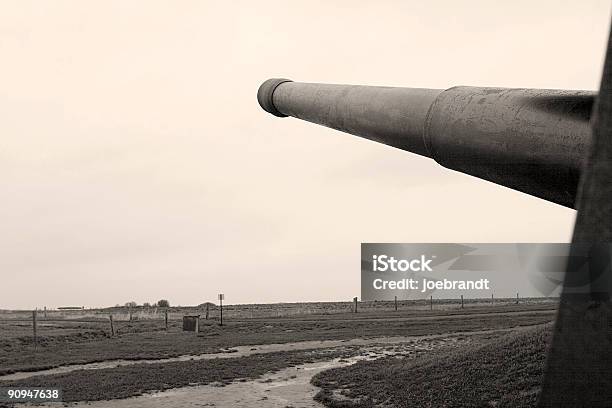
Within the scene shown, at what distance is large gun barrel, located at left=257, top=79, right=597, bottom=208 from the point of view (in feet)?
9.08

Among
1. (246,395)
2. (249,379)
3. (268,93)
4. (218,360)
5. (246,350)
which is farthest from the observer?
(246,350)

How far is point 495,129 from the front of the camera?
3.15 meters

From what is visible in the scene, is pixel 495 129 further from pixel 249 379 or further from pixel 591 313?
pixel 249 379

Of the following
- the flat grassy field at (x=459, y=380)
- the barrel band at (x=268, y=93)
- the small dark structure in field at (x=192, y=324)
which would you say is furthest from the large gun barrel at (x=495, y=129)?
the small dark structure in field at (x=192, y=324)

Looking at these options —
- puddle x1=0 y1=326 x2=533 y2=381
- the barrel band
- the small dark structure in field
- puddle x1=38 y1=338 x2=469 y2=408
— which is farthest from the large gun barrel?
the small dark structure in field

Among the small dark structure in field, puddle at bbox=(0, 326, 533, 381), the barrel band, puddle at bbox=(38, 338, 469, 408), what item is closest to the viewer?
the barrel band

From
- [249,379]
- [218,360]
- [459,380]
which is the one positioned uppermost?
[459,380]

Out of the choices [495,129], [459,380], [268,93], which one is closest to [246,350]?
[459,380]

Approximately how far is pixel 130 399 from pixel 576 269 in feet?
36.8

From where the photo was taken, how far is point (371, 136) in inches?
192

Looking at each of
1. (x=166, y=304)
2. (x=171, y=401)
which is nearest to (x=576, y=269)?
(x=171, y=401)

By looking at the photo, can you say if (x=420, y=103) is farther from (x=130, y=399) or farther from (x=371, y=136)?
(x=130, y=399)

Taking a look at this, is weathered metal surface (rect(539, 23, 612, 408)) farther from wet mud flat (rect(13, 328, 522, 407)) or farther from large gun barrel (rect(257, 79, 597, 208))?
wet mud flat (rect(13, 328, 522, 407))

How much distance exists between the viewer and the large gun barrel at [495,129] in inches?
109
